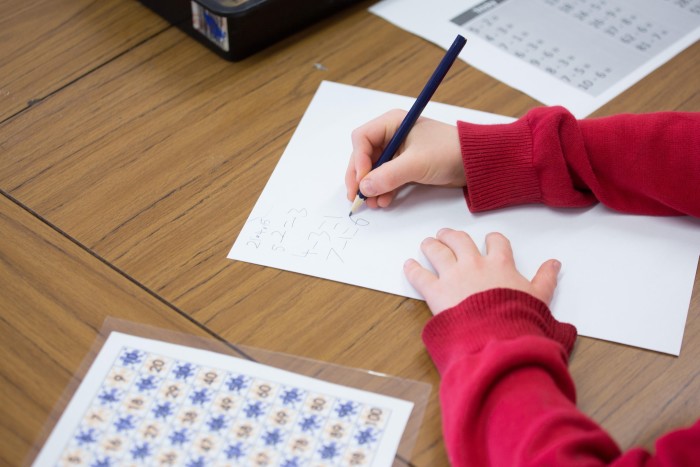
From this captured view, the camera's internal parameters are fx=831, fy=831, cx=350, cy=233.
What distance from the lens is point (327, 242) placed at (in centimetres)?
78

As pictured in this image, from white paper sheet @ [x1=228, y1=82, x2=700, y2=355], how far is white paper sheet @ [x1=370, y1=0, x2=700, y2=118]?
182 mm

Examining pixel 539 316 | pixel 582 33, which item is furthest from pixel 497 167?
pixel 582 33

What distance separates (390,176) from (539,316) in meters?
0.20

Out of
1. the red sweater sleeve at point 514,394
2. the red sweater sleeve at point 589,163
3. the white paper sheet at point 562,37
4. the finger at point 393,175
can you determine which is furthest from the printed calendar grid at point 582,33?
the red sweater sleeve at point 514,394

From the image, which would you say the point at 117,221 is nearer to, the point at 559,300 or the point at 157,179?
the point at 157,179

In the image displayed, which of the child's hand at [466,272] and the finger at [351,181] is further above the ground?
the finger at [351,181]

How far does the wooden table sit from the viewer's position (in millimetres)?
680

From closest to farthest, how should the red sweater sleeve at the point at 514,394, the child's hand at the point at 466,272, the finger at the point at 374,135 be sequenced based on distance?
the red sweater sleeve at the point at 514,394 < the child's hand at the point at 466,272 < the finger at the point at 374,135

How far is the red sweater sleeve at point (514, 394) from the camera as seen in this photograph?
0.59m

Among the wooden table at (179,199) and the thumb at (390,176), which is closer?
the wooden table at (179,199)

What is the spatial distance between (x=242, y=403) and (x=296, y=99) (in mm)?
401

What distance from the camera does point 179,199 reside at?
0.82 meters

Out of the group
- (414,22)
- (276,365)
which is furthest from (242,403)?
(414,22)

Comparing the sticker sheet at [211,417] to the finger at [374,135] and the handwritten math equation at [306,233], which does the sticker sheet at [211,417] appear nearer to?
the handwritten math equation at [306,233]
